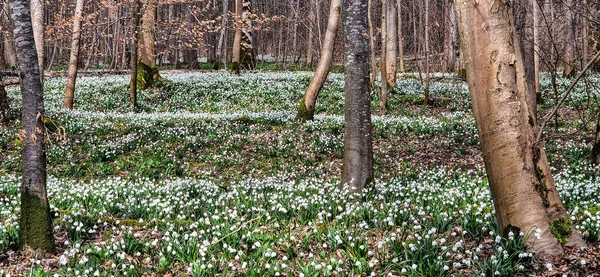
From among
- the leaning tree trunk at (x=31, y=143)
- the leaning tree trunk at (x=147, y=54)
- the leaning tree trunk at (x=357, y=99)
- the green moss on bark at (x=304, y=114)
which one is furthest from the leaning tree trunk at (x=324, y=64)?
the leaning tree trunk at (x=31, y=143)

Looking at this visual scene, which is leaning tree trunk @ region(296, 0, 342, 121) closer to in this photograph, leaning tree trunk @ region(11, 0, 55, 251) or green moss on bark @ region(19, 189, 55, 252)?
leaning tree trunk @ region(11, 0, 55, 251)

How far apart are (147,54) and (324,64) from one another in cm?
1124

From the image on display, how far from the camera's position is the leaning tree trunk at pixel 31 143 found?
452 cm

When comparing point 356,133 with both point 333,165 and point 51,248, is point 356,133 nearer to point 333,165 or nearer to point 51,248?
point 333,165

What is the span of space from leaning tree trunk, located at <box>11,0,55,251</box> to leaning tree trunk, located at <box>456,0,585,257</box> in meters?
4.46

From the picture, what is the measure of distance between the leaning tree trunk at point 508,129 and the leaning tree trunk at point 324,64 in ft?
34.7

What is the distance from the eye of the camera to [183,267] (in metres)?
4.54

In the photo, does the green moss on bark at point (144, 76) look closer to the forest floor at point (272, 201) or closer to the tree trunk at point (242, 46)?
the forest floor at point (272, 201)

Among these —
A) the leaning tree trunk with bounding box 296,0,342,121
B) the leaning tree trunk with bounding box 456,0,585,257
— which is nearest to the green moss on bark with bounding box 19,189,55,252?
the leaning tree trunk with bounding box 456,0,585,257

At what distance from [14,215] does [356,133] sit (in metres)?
5.18

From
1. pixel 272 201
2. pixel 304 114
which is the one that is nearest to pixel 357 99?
pixel 272 201

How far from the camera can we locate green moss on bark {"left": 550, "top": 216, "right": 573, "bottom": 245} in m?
3.90

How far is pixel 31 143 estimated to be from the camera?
460 centimetres

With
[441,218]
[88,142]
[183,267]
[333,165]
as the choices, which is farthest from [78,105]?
[441,218]
